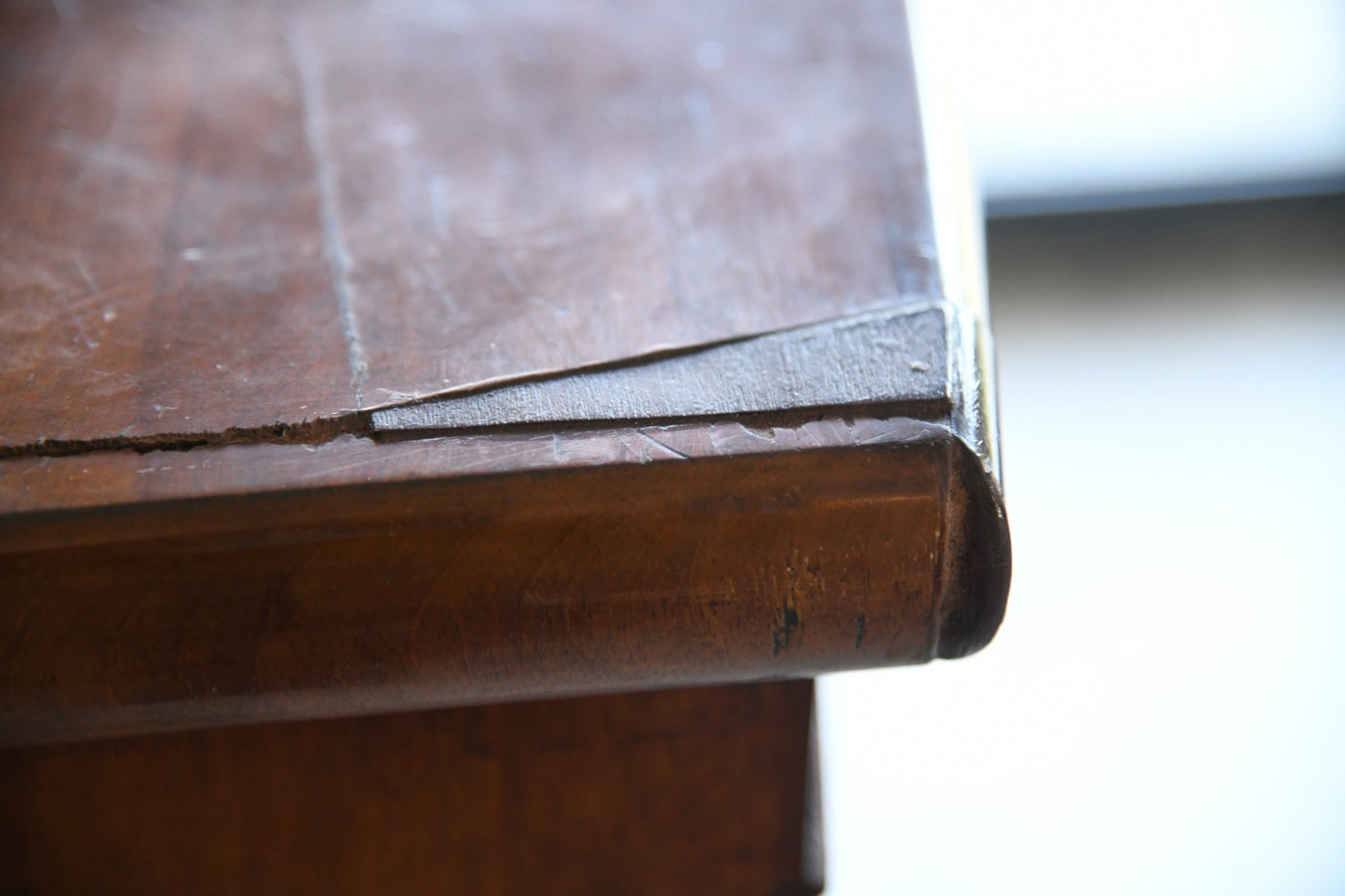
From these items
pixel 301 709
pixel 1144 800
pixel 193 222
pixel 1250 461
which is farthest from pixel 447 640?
pixel 1250 461

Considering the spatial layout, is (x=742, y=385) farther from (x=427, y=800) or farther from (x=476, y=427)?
(x=427, y=800)

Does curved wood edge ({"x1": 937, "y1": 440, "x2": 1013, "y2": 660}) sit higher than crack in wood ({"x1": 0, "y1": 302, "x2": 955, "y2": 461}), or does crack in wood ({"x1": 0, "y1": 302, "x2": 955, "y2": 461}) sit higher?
crack in wood ({"x1": 0, "y1": 302, "x2": 955, "y2": 461})

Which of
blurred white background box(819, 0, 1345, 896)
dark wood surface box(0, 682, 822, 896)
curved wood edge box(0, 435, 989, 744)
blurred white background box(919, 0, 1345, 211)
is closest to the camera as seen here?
curved wood edge box(0, 435, 989, 744)

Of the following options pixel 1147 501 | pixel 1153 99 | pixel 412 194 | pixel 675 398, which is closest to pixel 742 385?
pixel 675 398

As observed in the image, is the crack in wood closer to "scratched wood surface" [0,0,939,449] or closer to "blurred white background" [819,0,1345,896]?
"scratched wood surface" [0,0,939,449]

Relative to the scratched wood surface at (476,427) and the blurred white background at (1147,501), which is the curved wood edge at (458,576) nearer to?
the scratched wood surface at (476,427)

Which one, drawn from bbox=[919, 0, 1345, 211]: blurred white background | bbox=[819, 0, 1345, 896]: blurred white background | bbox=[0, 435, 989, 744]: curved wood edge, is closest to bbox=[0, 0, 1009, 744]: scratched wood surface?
bbox=[0, 435, 989, 744]: curved wood edge
